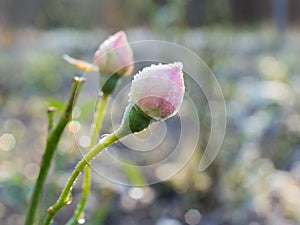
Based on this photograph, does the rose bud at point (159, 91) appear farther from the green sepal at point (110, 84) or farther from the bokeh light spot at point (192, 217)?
the bokeh light spot at point (192, 217)

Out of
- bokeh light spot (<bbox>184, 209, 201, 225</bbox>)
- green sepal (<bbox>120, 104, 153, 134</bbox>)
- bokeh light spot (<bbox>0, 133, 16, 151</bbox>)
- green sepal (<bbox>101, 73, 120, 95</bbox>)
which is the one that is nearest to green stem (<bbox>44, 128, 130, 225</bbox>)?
green sepal (<bbox>120, 104, 153, 134</bbox>)

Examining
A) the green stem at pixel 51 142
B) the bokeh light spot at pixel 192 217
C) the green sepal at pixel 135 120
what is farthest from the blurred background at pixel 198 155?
the green sepal at pixel 135 120

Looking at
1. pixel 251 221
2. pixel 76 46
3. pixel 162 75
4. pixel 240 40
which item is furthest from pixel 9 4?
pixel 162 75

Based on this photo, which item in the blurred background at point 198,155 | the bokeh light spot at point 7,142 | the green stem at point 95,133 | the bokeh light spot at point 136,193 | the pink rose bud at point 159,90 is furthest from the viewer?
the bokeh light spot at point 7,142

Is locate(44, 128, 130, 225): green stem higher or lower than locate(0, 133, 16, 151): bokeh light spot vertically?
higher

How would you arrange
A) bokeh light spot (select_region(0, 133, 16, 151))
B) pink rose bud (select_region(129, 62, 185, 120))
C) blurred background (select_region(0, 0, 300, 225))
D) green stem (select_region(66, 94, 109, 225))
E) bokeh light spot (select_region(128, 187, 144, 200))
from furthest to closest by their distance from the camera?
bokeh light spot (select_region(0, 133, 16, 151)), bokeh light spot (select_region(128, 187, 144, 200)), blurred background (select_region(0, 0, 300, 225)), green stem (select_region(66, 94, 109, 225)), pink rose bud (select_region(129, 62, 185, 120))

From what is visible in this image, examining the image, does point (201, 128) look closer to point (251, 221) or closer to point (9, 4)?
point (251, 221)

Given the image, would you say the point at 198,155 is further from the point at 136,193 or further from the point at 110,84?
the point at 110,84

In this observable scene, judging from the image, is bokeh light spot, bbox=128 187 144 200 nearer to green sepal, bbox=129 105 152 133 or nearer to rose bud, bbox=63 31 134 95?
rose bud, bbox=63 31 134 95
